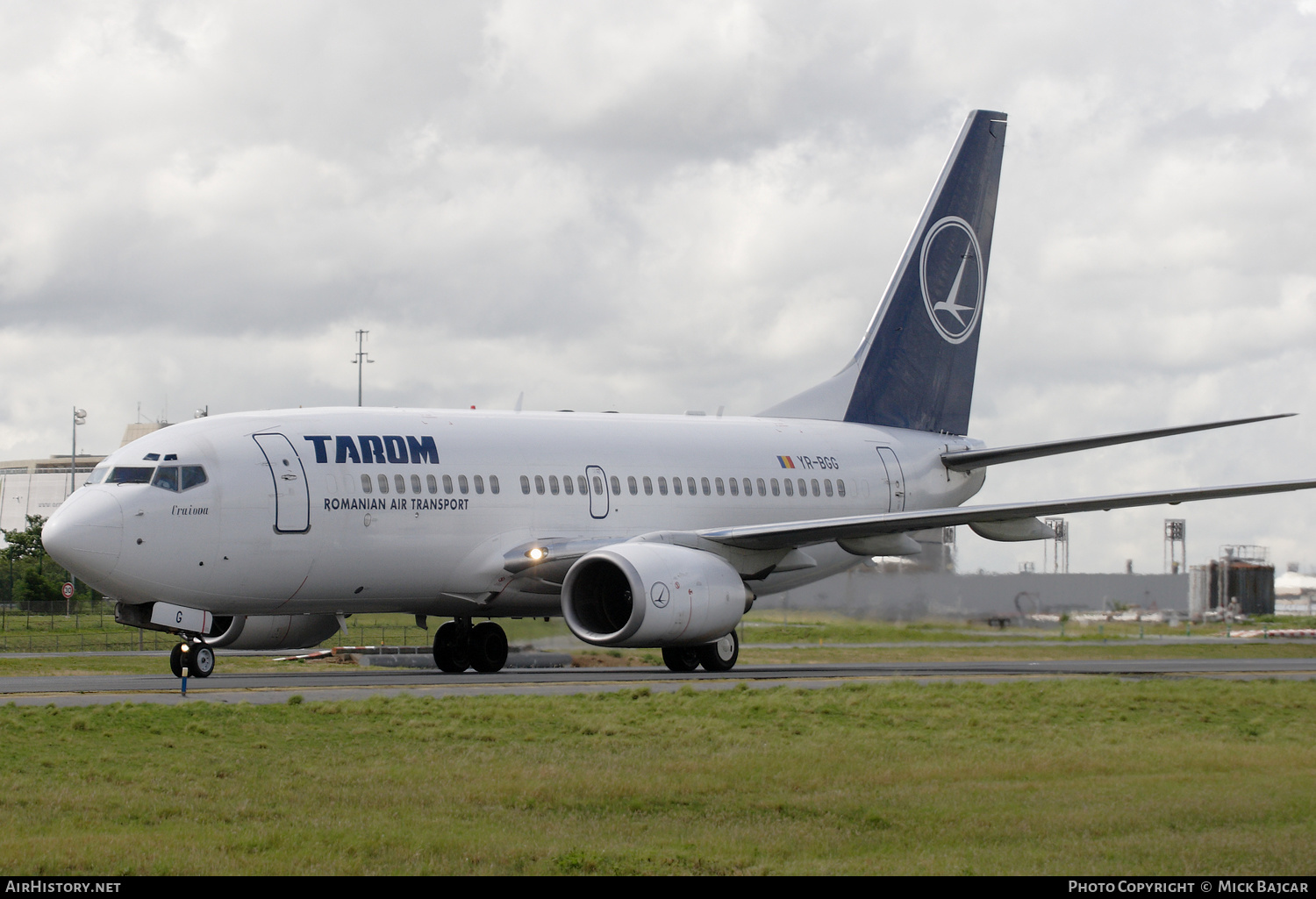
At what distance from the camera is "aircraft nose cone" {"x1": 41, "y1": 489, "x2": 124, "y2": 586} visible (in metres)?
22.0

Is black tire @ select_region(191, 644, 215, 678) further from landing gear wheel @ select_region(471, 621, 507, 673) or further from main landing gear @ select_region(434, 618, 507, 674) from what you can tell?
landing gear wheel @ select_region(471, 621, 507, 673)

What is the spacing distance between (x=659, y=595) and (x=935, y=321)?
44.1ft

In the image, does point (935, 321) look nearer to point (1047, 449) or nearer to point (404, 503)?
point (1047, 449)

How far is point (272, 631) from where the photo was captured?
2680 centimetres

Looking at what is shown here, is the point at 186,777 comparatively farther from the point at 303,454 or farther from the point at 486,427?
the point at 486,427

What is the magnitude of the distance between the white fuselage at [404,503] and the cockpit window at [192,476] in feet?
0.29

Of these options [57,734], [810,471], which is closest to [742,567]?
[810,471]

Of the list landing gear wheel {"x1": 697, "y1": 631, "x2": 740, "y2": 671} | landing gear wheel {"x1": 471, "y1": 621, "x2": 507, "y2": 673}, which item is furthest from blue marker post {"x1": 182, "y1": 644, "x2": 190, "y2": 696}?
landing gear wheel {"x1": 697, "y1": 631, "x2": 740, "y2": 671}

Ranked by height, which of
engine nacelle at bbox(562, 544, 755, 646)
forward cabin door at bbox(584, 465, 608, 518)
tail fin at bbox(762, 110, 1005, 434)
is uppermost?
tail fin at bbox(762, 110, 1005, 434)

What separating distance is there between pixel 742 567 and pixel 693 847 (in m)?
16.5

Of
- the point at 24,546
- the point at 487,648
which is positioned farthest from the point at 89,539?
the point at 24,546

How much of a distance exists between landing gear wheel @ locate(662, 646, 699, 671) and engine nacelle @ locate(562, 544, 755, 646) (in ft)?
6.76

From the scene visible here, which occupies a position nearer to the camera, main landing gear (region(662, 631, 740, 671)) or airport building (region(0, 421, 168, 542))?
main landing gear (region(662, 631, 740, 671))
